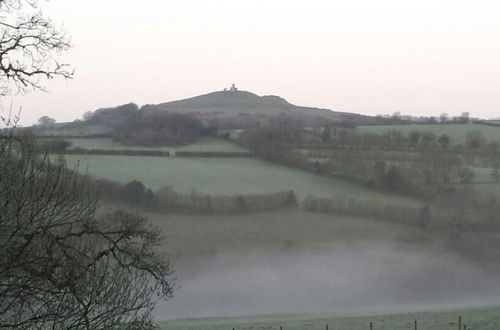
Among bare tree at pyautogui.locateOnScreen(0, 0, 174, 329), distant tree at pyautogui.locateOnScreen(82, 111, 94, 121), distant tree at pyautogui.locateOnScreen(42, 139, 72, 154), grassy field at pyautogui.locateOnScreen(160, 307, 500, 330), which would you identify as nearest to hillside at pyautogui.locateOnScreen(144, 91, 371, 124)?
distant tree at pyautogui.locateOnScreen(82, 111, 94, 121)

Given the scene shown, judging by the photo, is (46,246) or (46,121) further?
(46,121)

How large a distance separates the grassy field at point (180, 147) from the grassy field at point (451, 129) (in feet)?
34.1

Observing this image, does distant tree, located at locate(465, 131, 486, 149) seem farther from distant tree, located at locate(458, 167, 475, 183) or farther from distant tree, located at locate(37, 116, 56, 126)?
distant tree, located at locate(37, 116, 56, 126)

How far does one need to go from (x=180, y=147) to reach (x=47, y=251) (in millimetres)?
39337

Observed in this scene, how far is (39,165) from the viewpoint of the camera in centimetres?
659

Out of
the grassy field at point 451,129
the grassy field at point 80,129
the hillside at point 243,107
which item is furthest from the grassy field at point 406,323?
the hillside at point 243,107

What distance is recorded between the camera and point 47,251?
6.10 metres

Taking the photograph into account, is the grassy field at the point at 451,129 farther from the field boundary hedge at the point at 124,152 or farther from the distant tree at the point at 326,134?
the field boundary hedge at the point at 124,152

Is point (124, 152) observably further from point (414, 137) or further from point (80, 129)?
point (414, 137)

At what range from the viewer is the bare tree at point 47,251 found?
5.87 m

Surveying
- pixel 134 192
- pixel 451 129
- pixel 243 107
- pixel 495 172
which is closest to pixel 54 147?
pixel 134 192

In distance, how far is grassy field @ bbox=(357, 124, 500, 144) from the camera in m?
47.2

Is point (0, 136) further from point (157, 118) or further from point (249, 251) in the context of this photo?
point (157, 118)

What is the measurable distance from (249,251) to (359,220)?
274 inches
